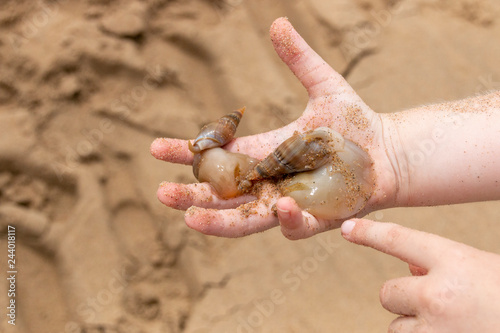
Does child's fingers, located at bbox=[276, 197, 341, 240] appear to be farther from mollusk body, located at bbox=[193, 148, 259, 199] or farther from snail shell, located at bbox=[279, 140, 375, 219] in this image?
mollusk body, located at bbox=[193, 148, 259, 199]

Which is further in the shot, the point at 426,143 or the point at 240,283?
the point at 240,283

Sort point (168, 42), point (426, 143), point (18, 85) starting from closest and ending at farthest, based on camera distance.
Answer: point (426, 143)
point (18, 85)
point (168, 42)

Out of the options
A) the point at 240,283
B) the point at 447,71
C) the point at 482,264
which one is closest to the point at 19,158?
the point at 240,283

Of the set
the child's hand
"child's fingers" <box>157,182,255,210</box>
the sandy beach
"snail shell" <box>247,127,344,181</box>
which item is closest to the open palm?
"child's fingers" <box>157,182,255,210</box>

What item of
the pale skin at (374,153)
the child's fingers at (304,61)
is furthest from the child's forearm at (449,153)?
the child's fingers at (304,61)

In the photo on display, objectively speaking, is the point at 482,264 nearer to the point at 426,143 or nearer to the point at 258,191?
the point at 426,143

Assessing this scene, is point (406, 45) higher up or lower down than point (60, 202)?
higher up

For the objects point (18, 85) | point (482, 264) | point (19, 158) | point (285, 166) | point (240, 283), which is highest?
point (482, 264)

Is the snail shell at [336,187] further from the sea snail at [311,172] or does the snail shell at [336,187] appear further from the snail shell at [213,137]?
the snail shell at [213,137]
